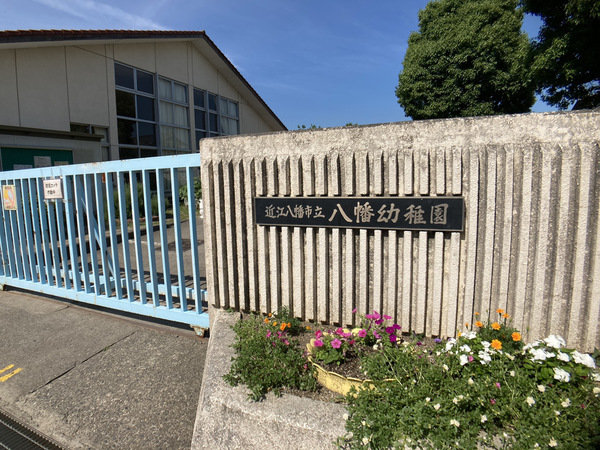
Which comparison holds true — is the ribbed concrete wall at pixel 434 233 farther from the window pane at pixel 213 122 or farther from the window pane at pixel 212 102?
the window pane at pixel 212 102

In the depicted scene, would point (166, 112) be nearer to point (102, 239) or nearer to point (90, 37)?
point (90, 37)

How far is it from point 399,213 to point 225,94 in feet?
58.9

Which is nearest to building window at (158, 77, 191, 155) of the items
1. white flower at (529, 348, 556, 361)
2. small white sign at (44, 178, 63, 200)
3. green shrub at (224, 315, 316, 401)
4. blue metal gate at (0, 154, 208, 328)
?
blue metal gate at (0, 154, 208, 328)

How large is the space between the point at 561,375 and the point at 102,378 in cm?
338

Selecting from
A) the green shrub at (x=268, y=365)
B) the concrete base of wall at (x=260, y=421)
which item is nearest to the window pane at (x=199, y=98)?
the green shrub at (x=268, y=365)

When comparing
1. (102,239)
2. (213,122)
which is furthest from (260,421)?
(213,122)

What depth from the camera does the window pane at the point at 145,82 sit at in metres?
13.7

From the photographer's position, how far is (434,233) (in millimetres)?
2656

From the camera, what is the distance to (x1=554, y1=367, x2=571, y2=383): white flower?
6.16 ft

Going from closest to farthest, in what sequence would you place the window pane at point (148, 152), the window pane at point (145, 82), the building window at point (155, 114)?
the building window at point (155, 114) < the window pane at point (145, 82) < the window pane at point (148, 152)

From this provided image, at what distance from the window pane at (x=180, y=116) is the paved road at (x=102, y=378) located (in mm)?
12439

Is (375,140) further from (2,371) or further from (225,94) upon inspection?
(225,94)

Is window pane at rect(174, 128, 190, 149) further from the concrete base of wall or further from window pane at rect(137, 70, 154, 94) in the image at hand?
the concrete base of wall

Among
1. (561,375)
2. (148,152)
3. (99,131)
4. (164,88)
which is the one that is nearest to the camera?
(561,375)
